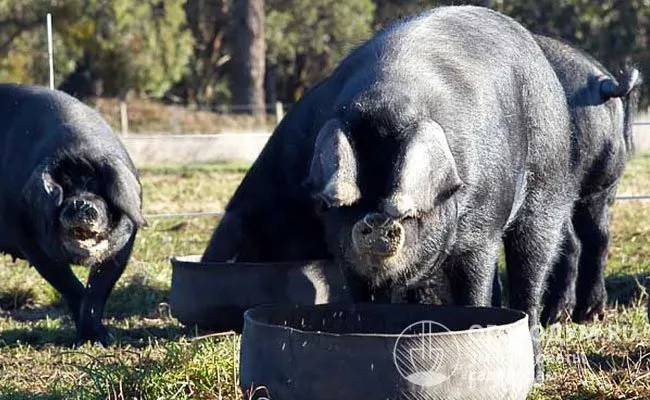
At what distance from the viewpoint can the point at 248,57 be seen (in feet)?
99.8

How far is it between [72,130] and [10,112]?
40.2 inches

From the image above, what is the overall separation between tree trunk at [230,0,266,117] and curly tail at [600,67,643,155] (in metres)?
20.6

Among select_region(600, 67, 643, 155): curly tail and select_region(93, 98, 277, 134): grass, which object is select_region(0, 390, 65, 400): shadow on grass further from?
select_region(93, 98, 277, 134): grass

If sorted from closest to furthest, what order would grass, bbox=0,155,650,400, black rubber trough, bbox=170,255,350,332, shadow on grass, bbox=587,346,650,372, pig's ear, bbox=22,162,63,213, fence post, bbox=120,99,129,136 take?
1. grass, bbox=0,155,650,400
2. shadow on grass, bbox=587,346,650,372
3. black rubber trough, bbox=170,255,350,332
4. pig's ear, bbox=22,162,63,213
5. fence post, bbox=120,99,129,136

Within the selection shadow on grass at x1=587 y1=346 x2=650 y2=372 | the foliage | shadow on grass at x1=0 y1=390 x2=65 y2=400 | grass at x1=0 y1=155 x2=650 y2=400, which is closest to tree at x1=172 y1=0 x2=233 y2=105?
the foliage

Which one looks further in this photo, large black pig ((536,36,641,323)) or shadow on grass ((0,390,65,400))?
large black pig ((536,36,641,323))

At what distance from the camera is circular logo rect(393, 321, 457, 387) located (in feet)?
13.9

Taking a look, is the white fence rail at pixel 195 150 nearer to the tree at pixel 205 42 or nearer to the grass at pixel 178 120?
the grass at pixel 178 120

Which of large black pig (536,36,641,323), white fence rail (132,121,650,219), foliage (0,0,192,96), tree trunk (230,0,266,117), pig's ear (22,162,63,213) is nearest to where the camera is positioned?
pig's ear (22,162,63,213)

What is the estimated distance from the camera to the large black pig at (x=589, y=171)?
8.04m

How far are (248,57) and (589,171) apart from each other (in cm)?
2281

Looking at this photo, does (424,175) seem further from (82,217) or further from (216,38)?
(216,38)

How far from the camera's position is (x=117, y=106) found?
34812 millimetres

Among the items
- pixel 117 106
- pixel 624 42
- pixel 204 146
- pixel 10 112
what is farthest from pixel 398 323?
pixel 117 106
